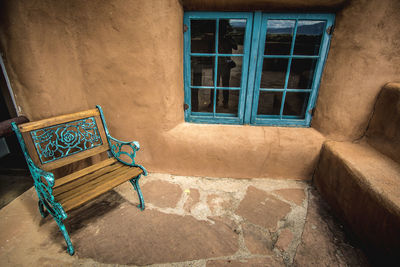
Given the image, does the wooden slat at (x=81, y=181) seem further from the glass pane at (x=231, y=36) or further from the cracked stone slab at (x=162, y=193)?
the glass pane at (x=231, y=36)

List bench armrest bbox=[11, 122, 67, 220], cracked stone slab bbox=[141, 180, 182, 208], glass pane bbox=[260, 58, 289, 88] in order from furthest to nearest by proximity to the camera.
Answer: glass pane bbox=[260, 58, 289, 88] < cracked stone slab bbox=[141, 180, 182, 208] < bench armrest bbox=[11, 122, 67, 220]

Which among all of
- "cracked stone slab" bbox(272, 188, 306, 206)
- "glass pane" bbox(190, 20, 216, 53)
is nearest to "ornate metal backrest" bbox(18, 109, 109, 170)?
"glass pane" bbox(190, 20, 216, 53)

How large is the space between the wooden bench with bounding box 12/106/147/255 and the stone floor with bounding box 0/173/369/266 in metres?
0.21

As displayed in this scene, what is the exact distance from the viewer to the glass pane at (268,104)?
4.16 meters

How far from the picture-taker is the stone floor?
6.14 feet

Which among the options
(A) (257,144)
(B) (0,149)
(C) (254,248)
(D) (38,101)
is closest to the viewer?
(C) (254,248)

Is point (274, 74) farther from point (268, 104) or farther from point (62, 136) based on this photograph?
point (62, 136)

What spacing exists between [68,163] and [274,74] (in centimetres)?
742

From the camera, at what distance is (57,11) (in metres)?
2.21

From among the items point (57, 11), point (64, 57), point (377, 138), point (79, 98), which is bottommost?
point (377, 138)

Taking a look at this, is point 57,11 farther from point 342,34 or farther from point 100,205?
point 342,34

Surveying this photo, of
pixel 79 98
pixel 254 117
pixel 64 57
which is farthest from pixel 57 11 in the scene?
pixel 254 117

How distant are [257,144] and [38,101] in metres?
2.63

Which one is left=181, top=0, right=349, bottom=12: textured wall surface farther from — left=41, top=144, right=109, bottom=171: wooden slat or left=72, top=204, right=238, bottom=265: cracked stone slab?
left=72, top=204, right=238, bottom=265: cracked stone slab
